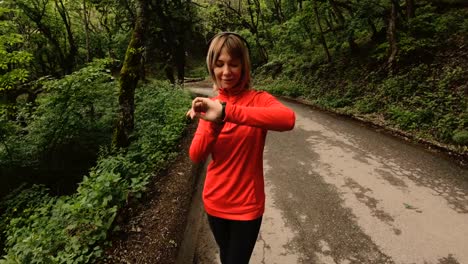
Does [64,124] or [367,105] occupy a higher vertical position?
[367,105]

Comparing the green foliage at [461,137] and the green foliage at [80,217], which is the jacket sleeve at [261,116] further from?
the green foliage at [461,137]

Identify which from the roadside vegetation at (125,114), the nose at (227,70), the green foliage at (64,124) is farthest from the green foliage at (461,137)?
the green foliage at (64,124)

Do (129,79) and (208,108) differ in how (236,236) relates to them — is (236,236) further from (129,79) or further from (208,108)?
(129,79)

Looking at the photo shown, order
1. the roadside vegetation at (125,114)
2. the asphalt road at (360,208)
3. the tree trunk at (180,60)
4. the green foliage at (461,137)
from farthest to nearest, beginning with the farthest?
1. the tree trunk at (180,60)
2. the green foliage at (461,137)
3. the roadside vegetation at (125,114)
4. the asphalt road at (360,208)

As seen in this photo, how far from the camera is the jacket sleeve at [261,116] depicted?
5.73 feet

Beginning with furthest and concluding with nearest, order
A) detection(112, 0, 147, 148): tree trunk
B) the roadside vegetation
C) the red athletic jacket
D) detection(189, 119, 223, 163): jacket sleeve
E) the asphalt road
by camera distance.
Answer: detection(112, 0, 147, 148): tree trunk
the roadside vegetation
the asphalt road
the red athletic jacket
detection(189, 119, 223, 163): jacket sleeve

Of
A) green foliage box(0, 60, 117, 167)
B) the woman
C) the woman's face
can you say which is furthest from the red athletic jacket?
green foliage box(0, 60, 117, 167)

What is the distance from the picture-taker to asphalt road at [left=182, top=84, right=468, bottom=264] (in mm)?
4039

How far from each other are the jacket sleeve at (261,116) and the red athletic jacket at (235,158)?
0.02m

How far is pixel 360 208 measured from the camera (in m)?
5.08

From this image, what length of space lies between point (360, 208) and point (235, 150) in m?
3.79

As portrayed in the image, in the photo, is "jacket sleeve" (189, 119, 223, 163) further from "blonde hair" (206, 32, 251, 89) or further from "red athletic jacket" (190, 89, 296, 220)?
"blonde hair" (206, 32, 251, 89)

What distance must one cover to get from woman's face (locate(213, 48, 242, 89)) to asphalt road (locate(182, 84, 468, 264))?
2748mm

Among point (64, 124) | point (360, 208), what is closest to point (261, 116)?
point (360, 208)
